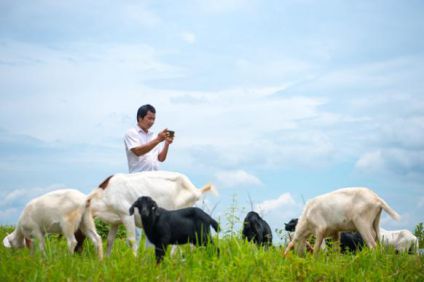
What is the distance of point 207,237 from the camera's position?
8047 millimetres

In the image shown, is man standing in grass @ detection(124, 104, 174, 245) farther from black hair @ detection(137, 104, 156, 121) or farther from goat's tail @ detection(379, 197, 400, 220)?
goat's tail @ detection(379, 197, 400, 220)

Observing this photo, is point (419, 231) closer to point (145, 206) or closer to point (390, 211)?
point (390, 211)

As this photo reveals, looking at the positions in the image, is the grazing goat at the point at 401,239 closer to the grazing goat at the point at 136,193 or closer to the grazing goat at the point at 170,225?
the grazing goat at the point at 136,193

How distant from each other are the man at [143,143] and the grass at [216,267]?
5.53 feet

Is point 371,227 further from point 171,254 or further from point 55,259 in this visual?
point 55,259

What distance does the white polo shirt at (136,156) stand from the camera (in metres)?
10.0

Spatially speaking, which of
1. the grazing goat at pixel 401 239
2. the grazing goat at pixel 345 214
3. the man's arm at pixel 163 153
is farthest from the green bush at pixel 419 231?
the man's arm at pixel 163 153

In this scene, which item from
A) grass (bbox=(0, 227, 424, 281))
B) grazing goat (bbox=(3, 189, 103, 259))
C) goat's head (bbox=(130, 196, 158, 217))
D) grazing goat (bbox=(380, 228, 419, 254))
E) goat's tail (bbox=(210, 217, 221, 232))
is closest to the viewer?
grass (bbox=(0, 227, 424, 281))

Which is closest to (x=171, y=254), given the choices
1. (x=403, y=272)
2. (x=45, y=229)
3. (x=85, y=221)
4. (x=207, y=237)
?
(x=207, y=237)

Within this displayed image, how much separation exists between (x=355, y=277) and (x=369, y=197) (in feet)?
6.16

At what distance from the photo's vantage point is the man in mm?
10008

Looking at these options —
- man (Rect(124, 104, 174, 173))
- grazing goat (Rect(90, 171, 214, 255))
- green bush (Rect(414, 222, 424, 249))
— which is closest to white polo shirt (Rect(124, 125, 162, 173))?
man (Rect(124, 104, 174, 173))

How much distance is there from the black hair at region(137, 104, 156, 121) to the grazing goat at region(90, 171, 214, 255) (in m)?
1.16

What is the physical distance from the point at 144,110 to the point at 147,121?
183 millimetres
